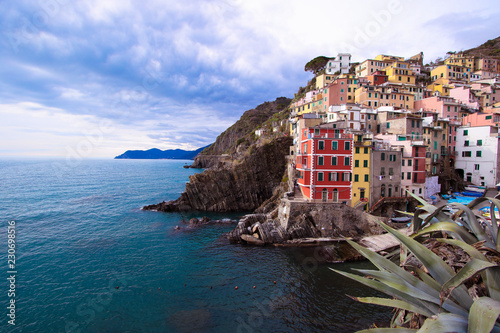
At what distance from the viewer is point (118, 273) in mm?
26500

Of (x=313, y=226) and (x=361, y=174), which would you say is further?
(x=361, y=174)

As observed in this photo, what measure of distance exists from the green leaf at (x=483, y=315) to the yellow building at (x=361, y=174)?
3638 cm

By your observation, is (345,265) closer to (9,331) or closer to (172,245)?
(172,245)

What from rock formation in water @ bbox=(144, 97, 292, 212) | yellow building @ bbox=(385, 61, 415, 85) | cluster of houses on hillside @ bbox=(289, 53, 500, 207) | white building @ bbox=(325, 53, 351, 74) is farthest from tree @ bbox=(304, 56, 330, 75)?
rock formation in water @ bbox=(144, 97, 292, 212)

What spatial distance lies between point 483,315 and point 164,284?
1051 inches

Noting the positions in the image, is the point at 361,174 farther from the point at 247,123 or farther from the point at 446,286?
the point at 247,123

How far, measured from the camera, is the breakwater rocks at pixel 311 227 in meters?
33.5

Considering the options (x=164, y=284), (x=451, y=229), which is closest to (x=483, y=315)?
(x=451, y=229)

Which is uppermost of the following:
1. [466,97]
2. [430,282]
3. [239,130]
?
[239,130]

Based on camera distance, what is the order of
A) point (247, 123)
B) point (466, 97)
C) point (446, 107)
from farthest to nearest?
point (247, 123)
point (466, 97)
point (446, 107)

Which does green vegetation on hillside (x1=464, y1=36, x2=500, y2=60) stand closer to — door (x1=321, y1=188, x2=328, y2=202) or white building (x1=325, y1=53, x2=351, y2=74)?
white building (x1=325, y1=53, x2=351, y2=74)

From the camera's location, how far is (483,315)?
8.11 ft

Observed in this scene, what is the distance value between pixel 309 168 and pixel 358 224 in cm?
1051

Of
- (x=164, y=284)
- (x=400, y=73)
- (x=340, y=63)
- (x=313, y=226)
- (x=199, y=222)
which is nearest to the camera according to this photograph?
(x=164, y=284)
